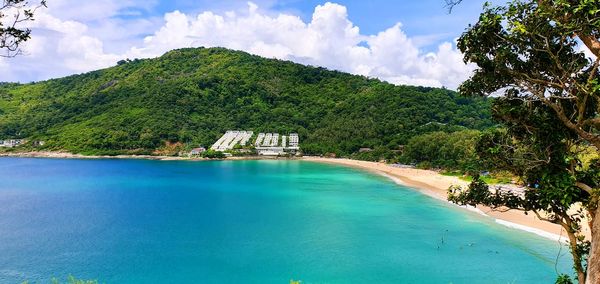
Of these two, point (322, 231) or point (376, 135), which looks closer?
point (322, 231)

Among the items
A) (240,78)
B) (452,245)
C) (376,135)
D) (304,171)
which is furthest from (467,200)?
(240,78)

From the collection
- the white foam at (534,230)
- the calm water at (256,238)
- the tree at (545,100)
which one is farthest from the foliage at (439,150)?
the tree at (545,100)

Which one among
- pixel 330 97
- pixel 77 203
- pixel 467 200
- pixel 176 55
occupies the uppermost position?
pixel 176 55

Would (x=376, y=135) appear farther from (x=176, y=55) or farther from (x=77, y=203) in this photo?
(x=176, y=55)

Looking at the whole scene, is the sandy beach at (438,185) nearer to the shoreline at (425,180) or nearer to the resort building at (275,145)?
the shoreline at (425,180)

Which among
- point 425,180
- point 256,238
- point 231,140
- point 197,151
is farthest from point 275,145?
point 256,238

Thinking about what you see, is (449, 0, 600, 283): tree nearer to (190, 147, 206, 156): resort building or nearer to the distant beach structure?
the distant beach structure
